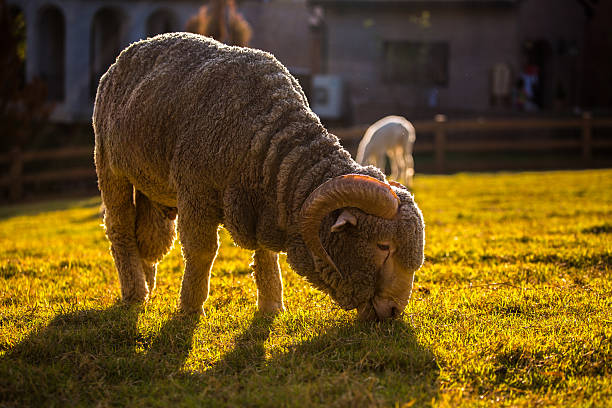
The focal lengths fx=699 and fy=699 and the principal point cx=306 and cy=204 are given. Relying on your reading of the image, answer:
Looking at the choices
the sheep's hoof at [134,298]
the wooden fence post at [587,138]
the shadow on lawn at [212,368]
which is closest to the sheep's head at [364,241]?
the shadow on lawn at [212,368]

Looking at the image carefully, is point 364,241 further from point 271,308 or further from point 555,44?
point 555,44

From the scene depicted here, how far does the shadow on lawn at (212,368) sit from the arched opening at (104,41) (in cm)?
2111

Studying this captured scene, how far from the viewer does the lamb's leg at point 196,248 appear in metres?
4.53

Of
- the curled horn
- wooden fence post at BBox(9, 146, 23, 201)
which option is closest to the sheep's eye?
the curled horn

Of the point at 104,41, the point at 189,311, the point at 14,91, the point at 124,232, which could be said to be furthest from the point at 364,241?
the point at 104,41

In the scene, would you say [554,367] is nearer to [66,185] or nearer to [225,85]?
[225,85]

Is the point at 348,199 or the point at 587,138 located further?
the point at 587,138

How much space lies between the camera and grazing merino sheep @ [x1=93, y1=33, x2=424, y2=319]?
4.08 meters

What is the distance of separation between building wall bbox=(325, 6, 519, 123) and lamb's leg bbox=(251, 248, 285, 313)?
18467mm

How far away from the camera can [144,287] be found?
5.42 metres

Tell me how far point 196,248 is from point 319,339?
109 cm

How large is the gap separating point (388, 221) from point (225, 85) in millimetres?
1454

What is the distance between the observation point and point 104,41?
26281mm

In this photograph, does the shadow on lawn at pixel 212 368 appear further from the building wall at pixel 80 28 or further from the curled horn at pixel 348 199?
the building wall at pixel 80 28
